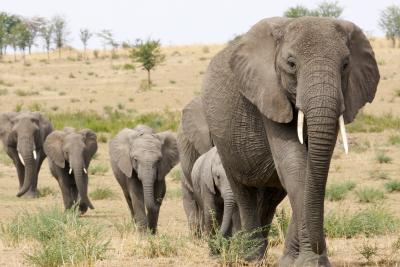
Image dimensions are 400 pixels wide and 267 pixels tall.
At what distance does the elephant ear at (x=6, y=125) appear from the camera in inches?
707

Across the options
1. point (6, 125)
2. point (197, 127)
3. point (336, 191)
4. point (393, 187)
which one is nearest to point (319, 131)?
point (197, 127)

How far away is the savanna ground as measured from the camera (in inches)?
296

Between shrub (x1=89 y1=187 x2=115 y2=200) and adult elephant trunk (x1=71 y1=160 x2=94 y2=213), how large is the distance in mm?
1934

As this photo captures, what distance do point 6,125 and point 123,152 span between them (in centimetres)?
635

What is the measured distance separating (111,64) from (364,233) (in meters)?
44.0

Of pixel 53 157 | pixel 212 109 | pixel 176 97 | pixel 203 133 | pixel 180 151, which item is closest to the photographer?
pixel 212 109

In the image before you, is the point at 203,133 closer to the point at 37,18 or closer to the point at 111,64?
the point at 111,64

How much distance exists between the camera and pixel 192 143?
11.0 metres

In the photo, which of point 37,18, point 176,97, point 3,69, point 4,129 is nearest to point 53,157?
point 4,129

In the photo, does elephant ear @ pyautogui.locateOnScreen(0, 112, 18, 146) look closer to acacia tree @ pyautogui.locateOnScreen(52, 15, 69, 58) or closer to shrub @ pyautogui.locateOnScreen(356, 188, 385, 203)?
shrub @ pyautogui.locateOnScreen(356, 188, 385, 203)

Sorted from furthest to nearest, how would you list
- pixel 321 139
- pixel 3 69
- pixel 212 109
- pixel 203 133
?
pixel 3 69
pixel 203 133
pixel 212 109
pixel 321 139

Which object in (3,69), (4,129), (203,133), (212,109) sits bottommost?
(3,69)

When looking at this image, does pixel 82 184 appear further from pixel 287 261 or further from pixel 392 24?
pixel 392 24

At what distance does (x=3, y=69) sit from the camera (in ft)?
167
